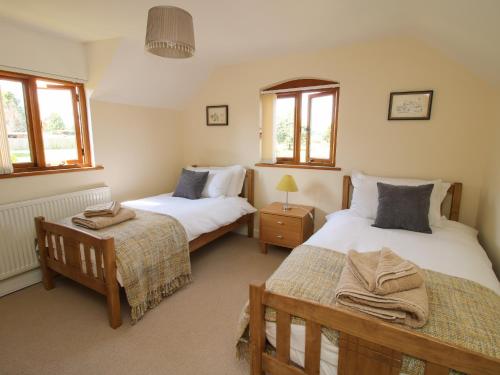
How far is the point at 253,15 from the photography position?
2.08 metres

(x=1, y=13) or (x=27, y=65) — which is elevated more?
(x=1, y=13)

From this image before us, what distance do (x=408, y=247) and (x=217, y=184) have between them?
6.99ft

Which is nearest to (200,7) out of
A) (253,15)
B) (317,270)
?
(253,15)

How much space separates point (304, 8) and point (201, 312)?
2.45 m

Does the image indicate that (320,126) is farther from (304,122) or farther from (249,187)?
(249,187)

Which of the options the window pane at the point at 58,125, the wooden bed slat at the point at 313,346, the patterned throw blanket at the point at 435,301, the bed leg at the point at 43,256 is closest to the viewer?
the patterned throw blanket at the point at 435,301

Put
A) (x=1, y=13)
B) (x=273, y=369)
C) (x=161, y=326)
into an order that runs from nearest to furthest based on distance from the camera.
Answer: (x=273, y=369) → (x=161, y=326) → (x=1, y=13)

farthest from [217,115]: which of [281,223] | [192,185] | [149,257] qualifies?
[149,257]

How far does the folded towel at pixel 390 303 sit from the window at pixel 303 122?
2.08 metres

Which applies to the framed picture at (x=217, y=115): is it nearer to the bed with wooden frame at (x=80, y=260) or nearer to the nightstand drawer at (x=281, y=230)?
the nightstand drawer at (x=281, y=230)

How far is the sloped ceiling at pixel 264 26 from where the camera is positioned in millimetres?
1788

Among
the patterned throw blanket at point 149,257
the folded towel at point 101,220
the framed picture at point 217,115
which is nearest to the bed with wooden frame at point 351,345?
the patterned throw blanket at point 149,257

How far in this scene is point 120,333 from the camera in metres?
1.83

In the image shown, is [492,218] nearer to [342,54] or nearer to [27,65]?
[342,54]
